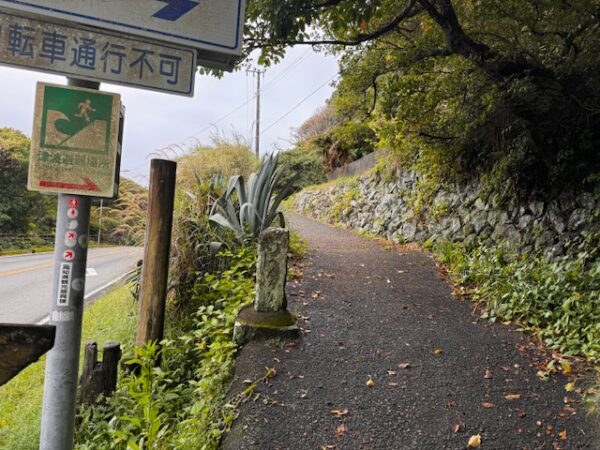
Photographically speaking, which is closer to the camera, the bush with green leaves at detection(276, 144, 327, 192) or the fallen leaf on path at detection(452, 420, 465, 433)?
the fallen leaf on path at detection(452, 420, 465, 433)

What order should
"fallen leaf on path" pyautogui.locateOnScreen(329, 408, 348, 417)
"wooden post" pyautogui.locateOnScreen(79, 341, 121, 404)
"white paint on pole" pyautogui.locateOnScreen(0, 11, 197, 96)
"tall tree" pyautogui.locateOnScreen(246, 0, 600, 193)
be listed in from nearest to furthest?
"white paint on pole" pyautogui.locateOnScreen(0, 11, 197, 96)
"fallen leaf on path" pyautogui.locateOnScreen(329, 408, 348, 417)
"wooden post" pyautogui.locateOnScreen(79, 341, 121, 404)
"tall tree" pyautogui.locateOnScreen(246, 0, 600, 193)

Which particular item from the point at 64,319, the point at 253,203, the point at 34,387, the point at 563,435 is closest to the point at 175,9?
the point at 64,319

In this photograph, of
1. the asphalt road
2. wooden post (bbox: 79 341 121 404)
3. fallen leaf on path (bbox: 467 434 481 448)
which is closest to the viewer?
fallen leaf on path (bbox: 467 434 481 448)

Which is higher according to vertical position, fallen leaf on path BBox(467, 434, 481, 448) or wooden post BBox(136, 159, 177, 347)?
wooden post BBox(136, 159, 177, 347)

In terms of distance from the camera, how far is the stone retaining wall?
4.84 metres

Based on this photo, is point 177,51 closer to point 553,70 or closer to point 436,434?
point 436,434

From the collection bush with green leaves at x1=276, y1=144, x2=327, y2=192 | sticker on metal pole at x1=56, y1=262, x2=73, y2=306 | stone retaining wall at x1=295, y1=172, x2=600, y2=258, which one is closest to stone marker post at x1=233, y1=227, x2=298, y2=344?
sticker on metal pole at x1=56, y1=262, x2=73, y2=306

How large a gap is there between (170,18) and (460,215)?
20.2 ft

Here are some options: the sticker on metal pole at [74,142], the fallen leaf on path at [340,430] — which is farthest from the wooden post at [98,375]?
the sticker on metal pole at [74,142]

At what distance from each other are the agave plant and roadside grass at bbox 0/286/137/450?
1.64 m

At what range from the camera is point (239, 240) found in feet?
15.9

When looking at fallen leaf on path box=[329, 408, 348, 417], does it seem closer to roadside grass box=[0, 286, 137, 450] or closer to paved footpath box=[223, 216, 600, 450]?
paved footpath box=[223, 216, 600, 450]

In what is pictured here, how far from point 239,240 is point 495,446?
3410 millimetres

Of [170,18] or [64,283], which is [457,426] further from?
[170,18]
